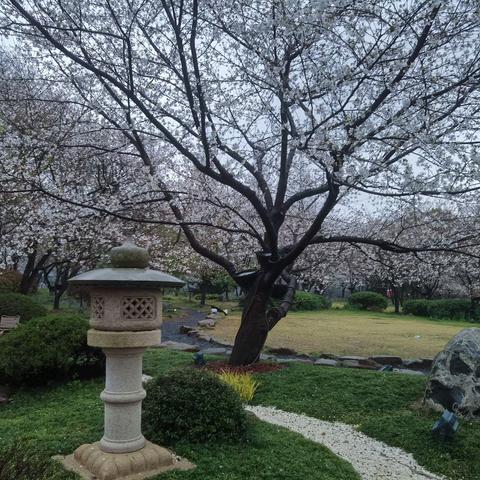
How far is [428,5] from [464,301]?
2278 cm

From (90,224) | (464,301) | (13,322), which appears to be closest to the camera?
(90,224)

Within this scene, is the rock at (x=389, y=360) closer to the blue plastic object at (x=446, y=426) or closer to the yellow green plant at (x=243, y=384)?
the yellow green plant at (x=243, y=384)

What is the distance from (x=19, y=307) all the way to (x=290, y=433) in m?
10.1

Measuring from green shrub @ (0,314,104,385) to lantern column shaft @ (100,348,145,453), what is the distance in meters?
3.86

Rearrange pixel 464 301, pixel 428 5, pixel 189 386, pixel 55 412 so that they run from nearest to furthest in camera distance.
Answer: pixel 189 386 < pixel 428 5 < pixel 55 412 < pixel 464 301

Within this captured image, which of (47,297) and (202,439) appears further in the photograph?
(47,297)

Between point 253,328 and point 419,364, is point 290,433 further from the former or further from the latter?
point 419,364

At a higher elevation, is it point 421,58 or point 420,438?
point 421,58

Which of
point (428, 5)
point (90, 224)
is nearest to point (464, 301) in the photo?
point (90, 224)

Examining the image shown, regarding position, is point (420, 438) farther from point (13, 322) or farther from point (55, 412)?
point (13, 322)

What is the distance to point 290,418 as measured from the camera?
6387 mm

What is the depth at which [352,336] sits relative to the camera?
Result: 15.8m

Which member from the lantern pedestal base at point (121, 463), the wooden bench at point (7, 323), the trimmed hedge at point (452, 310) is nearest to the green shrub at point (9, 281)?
the wooden bench at point (7, 323)

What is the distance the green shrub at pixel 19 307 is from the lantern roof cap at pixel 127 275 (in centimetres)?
1010
